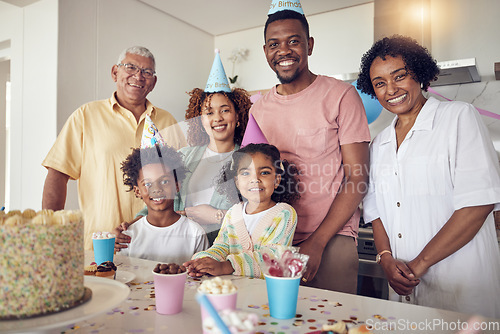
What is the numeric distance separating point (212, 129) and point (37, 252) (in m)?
0.86

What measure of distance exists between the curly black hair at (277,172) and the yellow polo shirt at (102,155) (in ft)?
1.07

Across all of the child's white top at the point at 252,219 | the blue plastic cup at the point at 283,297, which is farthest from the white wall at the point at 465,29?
the blue plastic cup at the point at 283,297

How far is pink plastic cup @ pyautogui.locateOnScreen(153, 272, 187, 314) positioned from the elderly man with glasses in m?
0.79

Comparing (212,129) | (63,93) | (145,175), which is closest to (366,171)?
(212,129)

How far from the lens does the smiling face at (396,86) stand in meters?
1.06

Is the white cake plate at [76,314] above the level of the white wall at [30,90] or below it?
below

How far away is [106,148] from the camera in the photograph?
1435 millimetres

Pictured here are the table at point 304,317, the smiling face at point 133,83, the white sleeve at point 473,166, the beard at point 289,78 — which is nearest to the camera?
the table at point 304,317

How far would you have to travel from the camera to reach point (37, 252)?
478mm

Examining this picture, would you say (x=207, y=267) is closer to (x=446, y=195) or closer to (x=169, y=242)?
(x=169, y=242)

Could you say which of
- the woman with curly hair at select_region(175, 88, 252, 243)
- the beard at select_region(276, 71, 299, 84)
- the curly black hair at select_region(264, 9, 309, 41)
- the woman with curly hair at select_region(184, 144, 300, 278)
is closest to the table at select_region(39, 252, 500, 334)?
the woman with curly hair at select_region(184, 144, 300, 278)

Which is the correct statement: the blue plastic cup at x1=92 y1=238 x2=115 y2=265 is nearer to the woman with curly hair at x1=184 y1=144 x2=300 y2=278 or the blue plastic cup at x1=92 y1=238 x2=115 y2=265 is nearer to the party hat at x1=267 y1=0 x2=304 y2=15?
the woman with curly hair at x1=184 y1=144 x2=300 y2=278

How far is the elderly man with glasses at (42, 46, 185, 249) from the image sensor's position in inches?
55.9

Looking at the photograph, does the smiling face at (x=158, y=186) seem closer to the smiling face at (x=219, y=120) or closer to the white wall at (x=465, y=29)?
the smiling face at (x=219, y=120)
